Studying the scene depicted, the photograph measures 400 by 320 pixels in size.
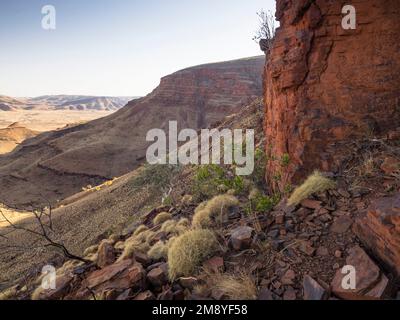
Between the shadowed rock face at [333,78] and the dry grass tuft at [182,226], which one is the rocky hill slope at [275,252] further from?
the shadowed rock face at [333,78]

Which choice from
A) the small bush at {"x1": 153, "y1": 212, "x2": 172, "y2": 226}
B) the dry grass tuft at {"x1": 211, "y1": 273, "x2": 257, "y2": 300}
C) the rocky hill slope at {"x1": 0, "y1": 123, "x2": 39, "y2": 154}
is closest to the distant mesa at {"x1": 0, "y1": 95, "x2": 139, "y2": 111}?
the rocky hill slope at {"x1": 0, "y1": 123, "x2": 39, "y2": 154}

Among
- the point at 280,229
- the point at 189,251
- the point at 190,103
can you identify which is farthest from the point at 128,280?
the point at 190,103

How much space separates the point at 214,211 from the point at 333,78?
3378mm

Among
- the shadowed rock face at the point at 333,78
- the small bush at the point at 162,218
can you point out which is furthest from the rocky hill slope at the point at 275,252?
the small bush at the point at 162,218

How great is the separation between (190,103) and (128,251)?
42446mm

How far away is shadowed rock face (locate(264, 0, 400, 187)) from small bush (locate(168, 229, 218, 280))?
2.29m

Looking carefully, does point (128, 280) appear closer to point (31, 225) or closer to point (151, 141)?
point (31, 225)

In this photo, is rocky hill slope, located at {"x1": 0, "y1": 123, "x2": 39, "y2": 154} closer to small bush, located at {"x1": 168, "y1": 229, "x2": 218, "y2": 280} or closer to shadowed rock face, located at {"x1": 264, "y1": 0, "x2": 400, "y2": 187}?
small bush, located at {"x1": 168, "y1": 229, "x2": 218, "y2": 280}

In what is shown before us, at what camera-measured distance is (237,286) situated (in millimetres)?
3641

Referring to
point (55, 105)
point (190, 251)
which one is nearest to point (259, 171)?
point (190, 251)

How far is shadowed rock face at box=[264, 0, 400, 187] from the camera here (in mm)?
5422

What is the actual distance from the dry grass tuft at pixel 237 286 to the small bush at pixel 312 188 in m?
1.67

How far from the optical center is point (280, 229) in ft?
14.8

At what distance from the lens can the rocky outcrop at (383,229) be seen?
3262 mm
